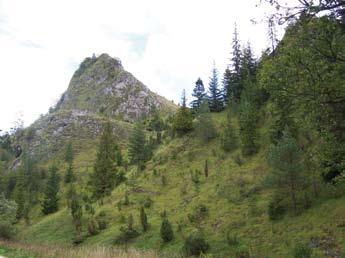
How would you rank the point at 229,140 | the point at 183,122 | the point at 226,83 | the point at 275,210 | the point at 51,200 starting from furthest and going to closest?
the point at 226,83 → the point at 51,200 → the point at 183,122 → the point at 229,140 → the point at 275,210

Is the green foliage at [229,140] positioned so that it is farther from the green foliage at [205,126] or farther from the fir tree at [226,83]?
the fir tree at [226,83]

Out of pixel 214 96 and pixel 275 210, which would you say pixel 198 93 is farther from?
pixel 275 210

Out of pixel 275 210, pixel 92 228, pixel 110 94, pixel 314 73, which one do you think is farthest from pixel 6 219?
pixel 110 94

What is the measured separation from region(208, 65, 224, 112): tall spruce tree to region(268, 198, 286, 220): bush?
4081 cm

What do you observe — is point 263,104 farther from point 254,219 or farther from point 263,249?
point 263,249

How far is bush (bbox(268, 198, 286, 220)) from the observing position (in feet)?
92.8

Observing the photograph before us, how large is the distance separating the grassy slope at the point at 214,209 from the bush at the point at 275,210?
68cm

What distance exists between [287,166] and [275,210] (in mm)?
3859

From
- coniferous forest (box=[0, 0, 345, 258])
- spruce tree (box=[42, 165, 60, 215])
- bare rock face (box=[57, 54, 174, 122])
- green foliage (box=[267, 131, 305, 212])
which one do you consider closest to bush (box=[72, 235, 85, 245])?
coniferous forest (box=[0, 0, 345, 258])

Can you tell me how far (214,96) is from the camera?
69.9 meters

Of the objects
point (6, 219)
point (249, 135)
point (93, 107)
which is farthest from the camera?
point (93, 107)

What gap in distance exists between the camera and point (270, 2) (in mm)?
12102

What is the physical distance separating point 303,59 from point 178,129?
151 feet

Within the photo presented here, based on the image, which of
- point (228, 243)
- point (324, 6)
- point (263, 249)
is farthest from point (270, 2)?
point (228, 243)
